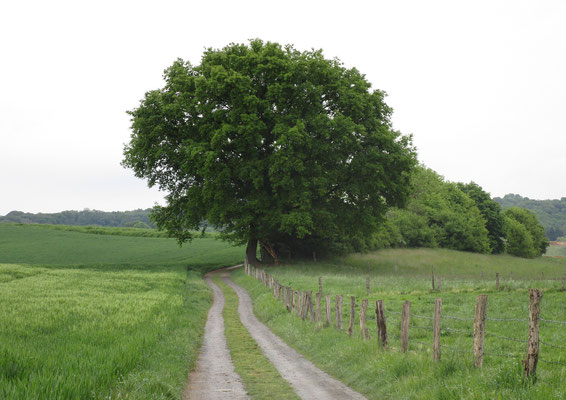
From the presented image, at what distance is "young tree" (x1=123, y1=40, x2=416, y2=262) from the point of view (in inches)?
1428

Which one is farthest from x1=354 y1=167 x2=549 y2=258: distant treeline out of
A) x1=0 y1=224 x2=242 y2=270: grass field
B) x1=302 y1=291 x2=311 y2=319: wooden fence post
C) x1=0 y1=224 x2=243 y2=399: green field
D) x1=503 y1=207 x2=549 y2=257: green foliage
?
x1=302 y1=291 x2=311 y2=319: wooden fence post

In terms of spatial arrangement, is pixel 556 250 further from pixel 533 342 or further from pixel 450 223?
pixel 533 342

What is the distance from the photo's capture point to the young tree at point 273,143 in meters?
36.3

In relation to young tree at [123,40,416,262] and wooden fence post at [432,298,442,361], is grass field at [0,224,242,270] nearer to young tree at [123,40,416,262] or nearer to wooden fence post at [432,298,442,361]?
young tree at [123,40,416,262]

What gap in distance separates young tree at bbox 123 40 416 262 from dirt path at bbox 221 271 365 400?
18.3 m

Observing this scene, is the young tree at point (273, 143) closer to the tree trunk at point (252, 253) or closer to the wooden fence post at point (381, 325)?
the tree trunk at point (252, 253)

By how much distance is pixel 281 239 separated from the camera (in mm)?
47812

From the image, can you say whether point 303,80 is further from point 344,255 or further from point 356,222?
point 344,255

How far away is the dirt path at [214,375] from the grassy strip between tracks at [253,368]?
0.22 meters

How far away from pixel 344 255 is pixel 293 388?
1751 inches

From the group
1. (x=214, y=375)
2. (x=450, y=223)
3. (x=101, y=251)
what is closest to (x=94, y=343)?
(x=214, y=375)

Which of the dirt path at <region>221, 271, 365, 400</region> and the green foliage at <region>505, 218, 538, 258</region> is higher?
the green foliage at <region>505, 218, 538, 258</region>

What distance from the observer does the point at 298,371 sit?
12.5 metres

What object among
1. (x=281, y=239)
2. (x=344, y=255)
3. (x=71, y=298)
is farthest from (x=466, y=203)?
(x=71, y=298)
